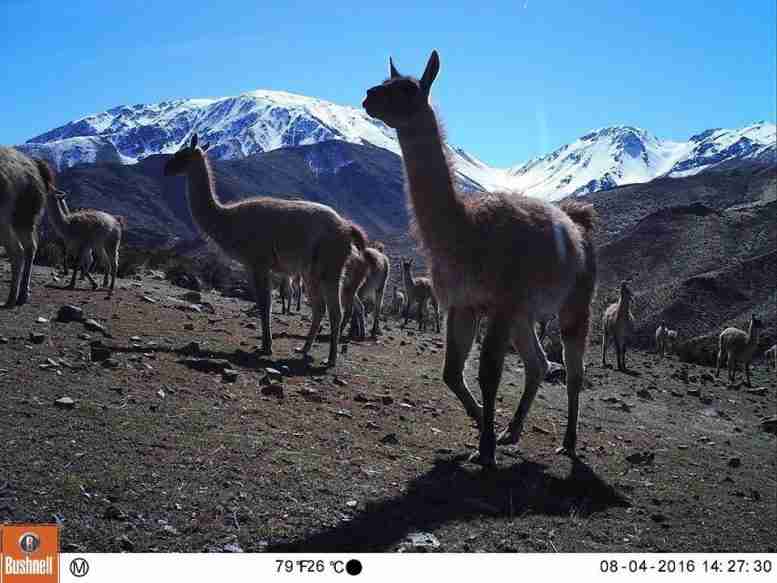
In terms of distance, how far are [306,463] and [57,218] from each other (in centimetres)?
1270

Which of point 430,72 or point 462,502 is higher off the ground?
point 430,72

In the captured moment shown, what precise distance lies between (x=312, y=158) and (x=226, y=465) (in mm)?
148041

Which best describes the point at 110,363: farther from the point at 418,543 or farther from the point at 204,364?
the point at 418,543

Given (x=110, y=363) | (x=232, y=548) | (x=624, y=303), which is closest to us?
(x=232, y=548)

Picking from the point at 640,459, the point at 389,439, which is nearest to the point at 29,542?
the point at 389,439

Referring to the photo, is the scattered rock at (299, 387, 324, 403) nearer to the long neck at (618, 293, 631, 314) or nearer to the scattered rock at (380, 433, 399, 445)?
the scattered rock at (380, 433, 399, 445)

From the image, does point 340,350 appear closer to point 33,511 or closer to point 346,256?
point 346,256

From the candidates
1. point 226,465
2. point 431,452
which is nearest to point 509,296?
point 431,452

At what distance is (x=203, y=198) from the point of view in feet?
33.1

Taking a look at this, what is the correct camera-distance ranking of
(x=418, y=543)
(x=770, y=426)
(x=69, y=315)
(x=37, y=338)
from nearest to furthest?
(x=418, y=543) → (x=37, y=338) → (x=69, y=315) → (x=770, y=426)

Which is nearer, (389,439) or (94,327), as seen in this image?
(389,439)

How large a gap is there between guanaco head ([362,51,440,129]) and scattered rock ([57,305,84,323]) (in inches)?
200

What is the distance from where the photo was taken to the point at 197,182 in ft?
33.3
